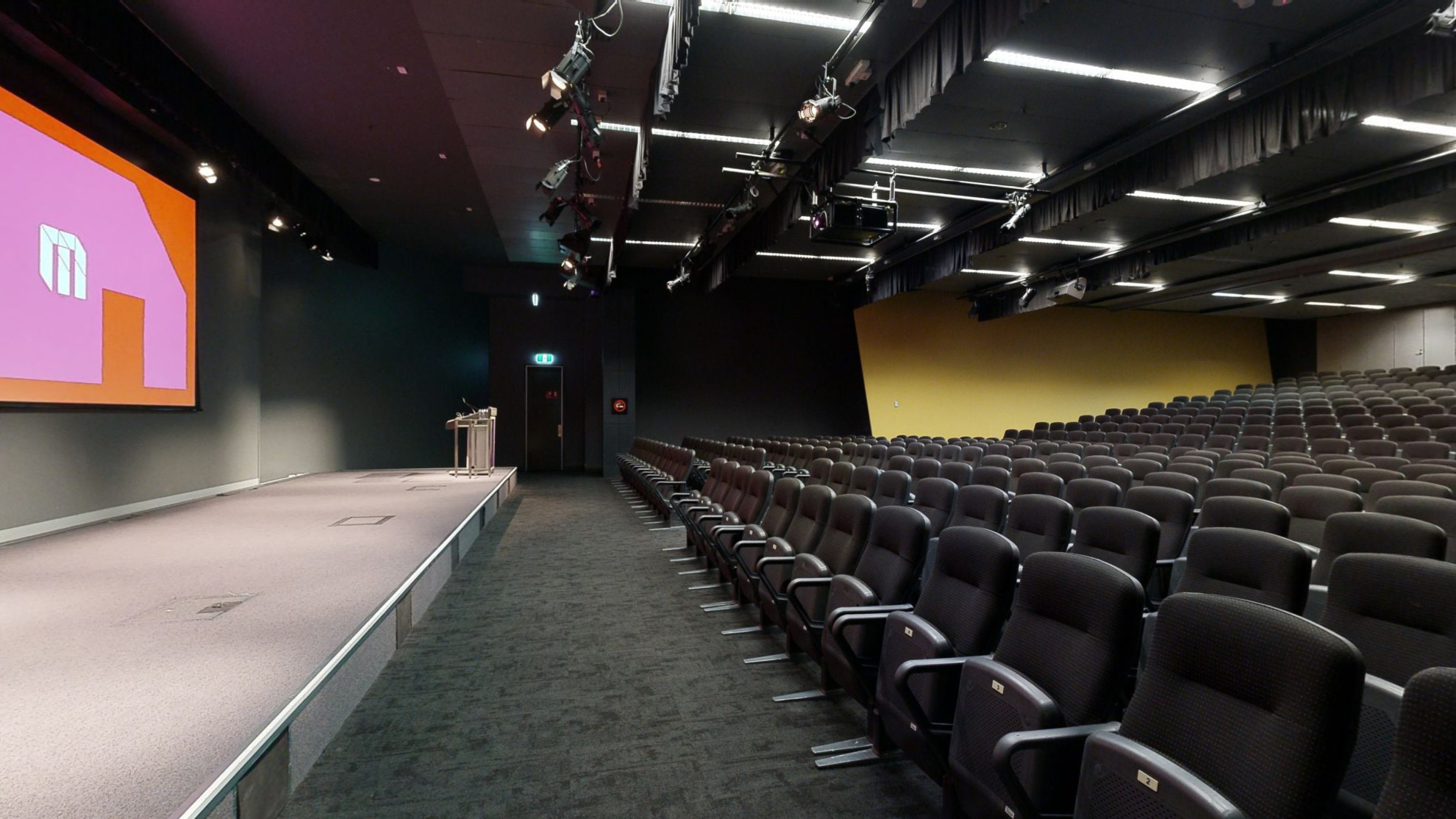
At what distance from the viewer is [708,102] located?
6211 millimetres

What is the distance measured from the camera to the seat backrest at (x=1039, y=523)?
2947 millimetres

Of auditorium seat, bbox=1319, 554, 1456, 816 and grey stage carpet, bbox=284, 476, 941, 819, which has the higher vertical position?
auditorium seat, bbox=1319, 554, 1456, 816

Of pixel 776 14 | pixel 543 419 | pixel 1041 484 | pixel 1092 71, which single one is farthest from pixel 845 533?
pixel 543 419

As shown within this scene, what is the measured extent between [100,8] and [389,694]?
5.63 meters

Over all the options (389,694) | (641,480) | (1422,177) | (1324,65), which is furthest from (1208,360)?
(389,694)

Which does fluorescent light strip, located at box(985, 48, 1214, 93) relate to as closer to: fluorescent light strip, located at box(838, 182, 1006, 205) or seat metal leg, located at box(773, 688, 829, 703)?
fluorescent light strip, located at box(838, 182, 1006, 205)

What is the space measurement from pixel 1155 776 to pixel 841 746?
1425 mm

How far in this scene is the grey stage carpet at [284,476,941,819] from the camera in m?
2.16

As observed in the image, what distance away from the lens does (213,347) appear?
7.79m

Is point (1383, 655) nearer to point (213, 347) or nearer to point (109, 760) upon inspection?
point (109, 760)

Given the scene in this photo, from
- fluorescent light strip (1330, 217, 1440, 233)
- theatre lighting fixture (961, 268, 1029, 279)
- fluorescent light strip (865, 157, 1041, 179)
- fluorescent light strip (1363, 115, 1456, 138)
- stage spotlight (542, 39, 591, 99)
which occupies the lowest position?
stage spotlight (542, 39, 591, 99)

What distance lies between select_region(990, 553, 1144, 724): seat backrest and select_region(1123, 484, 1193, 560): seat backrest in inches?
65.8

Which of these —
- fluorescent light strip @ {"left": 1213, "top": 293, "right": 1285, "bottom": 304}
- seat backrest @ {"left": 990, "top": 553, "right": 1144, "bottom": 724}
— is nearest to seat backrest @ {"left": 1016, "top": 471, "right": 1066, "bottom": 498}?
seat backrest @ {"left": 990, "top": 553, "right": 1144, "bottom": 724}

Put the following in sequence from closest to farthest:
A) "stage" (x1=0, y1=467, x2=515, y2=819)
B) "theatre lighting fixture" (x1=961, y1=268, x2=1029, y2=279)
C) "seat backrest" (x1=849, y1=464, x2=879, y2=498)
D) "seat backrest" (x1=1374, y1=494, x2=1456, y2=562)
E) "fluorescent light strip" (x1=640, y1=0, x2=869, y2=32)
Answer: "stage" (x1=0, y1=467, x2=515, y2=819) → "seat backrest" (x1=1374, y1=494, x2=1456, y2=562) → "seat backrest" (x1=849, y1=464, x2=879, y2=498) → "fluorescent light strip" (x1=640, y1=0, x2=869, y2=32) → "theatre lighting fixture" (x1=961, y1=268, x2=1029, y2=279)
